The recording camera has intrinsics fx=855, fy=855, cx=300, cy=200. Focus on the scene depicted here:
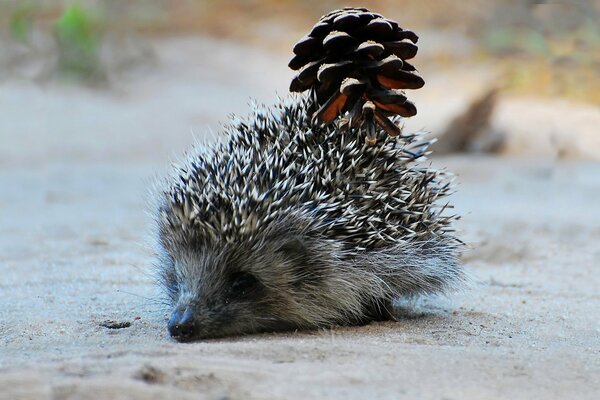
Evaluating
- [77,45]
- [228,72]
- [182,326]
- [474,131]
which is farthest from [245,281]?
[228,72]

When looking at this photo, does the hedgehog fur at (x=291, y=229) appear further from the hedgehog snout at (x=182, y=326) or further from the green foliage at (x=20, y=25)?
the green foliage at (x=20, y=25)

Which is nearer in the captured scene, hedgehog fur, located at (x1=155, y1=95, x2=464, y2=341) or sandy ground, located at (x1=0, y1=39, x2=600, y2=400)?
sandy ground, located at (x1=0, y1=39, x2=600, y2=400)

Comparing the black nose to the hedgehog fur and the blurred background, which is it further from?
the blurred background

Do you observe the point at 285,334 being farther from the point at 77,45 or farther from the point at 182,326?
the point at 77,45

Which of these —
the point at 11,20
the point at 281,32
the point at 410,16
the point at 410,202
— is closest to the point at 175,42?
the point at 281,32

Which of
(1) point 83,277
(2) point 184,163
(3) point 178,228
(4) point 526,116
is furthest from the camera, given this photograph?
(4) point 526,116

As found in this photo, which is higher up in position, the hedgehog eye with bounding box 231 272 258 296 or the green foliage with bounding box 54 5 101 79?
the green foliage with bounding box 54 5 101 79

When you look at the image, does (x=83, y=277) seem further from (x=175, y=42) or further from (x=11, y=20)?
(x=175, y=42)

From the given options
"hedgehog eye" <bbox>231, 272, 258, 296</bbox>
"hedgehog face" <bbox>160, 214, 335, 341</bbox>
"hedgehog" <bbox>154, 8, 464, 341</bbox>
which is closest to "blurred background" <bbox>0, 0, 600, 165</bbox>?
"hedgehog" <bbox>154, 8, 464, 341</bbox>
